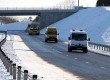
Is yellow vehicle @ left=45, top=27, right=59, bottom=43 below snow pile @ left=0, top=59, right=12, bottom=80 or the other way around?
below

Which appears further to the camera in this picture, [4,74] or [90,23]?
[90,23]

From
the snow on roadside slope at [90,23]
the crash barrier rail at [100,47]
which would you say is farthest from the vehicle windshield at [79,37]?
the snow on roadside slope at [90,23]

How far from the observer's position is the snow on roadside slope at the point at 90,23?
297ft

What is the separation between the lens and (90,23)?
10900 cm

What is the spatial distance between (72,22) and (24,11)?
44.8ft

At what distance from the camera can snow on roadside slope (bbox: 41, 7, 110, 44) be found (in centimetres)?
9038

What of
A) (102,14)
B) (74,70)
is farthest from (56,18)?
(74,70)

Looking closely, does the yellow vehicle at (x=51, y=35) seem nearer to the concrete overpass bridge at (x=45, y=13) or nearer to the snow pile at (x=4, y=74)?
the snow pile at (x=4, y=74)

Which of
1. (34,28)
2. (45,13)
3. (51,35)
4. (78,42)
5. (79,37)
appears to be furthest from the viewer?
(45,13)

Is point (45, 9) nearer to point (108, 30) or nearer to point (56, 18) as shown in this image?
point (56, 18)

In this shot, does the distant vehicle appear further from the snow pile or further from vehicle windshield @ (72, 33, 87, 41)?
the snow pile

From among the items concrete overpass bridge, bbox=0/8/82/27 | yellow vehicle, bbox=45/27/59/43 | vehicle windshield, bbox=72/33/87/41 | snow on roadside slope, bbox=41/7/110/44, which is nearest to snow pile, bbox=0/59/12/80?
vehicle windshield, bbox=72/33/87/41

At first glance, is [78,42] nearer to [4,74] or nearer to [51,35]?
[51,35]

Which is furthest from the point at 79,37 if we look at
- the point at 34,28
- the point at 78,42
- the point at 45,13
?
the point at 45,13
